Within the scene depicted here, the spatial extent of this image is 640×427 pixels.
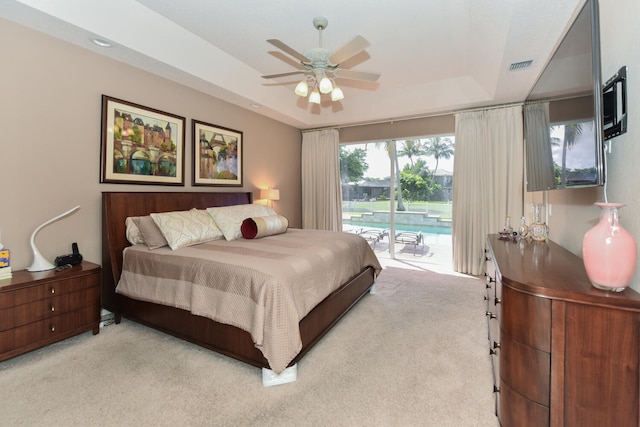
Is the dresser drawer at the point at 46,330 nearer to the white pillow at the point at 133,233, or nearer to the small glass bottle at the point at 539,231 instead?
the white pillow at the point at 133,233

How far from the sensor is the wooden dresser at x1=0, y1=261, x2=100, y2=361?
206 centimetres

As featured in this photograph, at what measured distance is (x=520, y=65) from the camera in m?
3.01

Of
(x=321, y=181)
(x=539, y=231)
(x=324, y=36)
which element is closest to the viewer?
(x=539, y=231)

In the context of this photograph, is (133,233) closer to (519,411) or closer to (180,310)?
(180,310)

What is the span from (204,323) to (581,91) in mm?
2805

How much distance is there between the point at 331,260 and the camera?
268 centimetres

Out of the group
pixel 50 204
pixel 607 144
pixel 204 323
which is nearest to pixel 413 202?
pixel 607 144

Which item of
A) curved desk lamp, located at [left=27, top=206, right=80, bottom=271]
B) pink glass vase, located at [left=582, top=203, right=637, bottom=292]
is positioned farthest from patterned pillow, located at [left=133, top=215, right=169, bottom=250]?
pink glass vase, located at [left=582, top=203, right=637, bottom=292]

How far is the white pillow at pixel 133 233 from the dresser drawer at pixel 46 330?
0.68 metres

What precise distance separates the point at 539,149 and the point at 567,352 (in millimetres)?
1753

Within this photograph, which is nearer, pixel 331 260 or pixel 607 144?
pixel 607 144

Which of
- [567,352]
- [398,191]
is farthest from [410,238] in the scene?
[567,352]

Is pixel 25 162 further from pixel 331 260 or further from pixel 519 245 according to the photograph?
pixel 519 245

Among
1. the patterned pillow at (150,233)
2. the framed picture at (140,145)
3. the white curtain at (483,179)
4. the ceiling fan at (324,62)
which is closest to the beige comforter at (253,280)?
the patterned pillow at (150,233)
